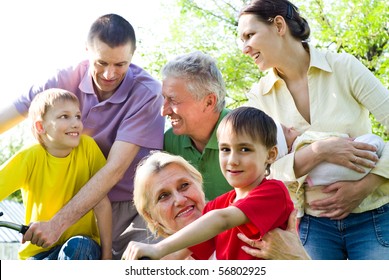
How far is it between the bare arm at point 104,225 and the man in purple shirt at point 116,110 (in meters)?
0.15

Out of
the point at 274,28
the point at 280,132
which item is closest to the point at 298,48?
the point at 274,28

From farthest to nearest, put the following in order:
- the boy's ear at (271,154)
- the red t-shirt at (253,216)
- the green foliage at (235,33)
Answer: the green foliage at (235,33)
the boy's ear at (271,154)
the red t-shirt at (253,216)

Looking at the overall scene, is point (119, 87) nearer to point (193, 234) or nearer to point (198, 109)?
point (198, 109)

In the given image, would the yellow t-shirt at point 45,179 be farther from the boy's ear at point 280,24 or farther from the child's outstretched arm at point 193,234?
the child's outstretched arm at point 193,234

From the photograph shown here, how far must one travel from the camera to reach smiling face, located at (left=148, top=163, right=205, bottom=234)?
273 cm

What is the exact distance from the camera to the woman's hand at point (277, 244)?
2.34 m

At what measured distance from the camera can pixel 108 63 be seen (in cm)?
343

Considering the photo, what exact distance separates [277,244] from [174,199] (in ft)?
1.72

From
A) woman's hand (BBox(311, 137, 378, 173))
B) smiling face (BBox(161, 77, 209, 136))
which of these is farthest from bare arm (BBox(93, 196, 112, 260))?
woman's hand (BBox(311, 137, 378, 173))

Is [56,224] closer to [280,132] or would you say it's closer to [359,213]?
[280,132]

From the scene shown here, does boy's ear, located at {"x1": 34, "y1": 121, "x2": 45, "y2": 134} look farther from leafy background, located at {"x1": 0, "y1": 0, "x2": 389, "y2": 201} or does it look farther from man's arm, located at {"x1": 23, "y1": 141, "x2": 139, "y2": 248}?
leafy background, located at {"x1": 0, "y1": 0, "x2": 389, "y2": 201}

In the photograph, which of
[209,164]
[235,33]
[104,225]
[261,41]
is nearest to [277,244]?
[209,164]

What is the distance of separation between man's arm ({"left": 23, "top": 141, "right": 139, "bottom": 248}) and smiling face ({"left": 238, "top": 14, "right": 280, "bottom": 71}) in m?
0.80

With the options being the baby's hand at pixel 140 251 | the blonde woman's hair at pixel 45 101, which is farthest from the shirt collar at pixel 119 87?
the baby's hand at pixel 140 251
